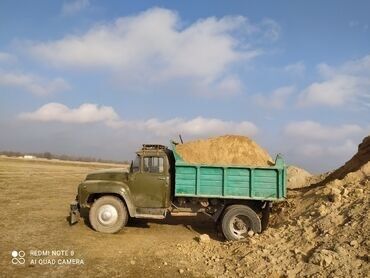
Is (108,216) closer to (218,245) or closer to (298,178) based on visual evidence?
(218,245)

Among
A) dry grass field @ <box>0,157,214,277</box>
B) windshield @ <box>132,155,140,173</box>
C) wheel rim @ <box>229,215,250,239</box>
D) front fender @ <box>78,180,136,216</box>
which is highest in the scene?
windshield @ <box>132,155,140,173</box>

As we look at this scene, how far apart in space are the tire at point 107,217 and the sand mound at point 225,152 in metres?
2.35

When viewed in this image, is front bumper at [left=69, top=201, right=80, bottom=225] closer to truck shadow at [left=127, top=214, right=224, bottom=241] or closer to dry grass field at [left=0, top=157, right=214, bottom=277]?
dry grass field at [left=0, top=157, right=214, bottom=277]

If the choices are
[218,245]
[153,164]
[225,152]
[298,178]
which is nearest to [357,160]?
[298,178]

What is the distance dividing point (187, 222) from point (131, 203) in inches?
109

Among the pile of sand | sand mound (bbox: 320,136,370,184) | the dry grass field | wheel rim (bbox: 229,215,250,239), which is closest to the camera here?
the pile of sand

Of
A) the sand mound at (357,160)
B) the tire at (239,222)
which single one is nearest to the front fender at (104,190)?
the tire at (239,222)

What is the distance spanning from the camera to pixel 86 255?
940cm

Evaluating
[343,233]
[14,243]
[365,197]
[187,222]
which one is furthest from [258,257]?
[14,243]

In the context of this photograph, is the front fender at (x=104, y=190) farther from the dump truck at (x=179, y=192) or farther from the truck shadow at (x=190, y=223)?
the truck shadow at (x=190, y=223)

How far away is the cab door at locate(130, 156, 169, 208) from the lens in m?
11.6

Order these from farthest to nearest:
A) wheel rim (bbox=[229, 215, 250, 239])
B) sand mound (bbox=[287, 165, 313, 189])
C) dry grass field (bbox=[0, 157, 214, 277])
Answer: sand mound (bbox=[287, 165, 313, 189]) → wheel rim (bbox=[229, 215, 250, 239]) → dry grass field (bbox=[0, 157, 214, 277])

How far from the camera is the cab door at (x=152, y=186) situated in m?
11.6

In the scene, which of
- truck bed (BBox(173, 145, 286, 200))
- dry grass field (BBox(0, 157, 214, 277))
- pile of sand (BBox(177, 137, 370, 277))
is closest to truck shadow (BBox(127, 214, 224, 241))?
dry grass field (BBox(0, 157, 214, 277))
